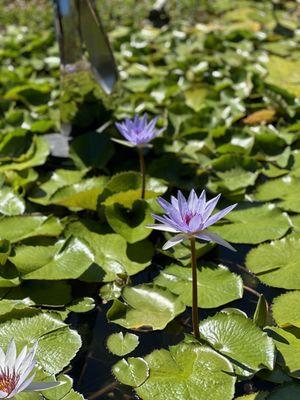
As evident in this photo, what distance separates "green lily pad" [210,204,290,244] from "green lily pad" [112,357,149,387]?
1.82 ft

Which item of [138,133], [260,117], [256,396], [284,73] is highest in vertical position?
[138,133]

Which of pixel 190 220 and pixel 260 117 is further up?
pixel 190 220

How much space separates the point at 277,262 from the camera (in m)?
1.53

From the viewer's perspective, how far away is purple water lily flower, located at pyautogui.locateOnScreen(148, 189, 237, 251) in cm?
106

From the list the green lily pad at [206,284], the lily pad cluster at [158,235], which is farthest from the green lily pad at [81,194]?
the green lily pad at [206,284]

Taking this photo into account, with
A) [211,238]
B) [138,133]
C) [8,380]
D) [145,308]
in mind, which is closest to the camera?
[8,380]

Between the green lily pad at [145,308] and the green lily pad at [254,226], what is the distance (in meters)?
0.34

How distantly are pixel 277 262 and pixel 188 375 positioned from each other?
0.50m

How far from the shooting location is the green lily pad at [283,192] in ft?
5.89

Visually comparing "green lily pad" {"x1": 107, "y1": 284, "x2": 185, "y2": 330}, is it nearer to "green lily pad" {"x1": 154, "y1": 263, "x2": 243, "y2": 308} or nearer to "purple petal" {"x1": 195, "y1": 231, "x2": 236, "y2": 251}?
"green lily pad" {"x1": 154, "y1": 263, "x2": 243, "y2": 308}

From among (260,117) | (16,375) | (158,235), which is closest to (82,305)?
(158,235)

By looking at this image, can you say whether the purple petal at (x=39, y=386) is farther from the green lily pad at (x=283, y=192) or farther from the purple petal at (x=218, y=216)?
the green lily pad at (x=283, y=192)

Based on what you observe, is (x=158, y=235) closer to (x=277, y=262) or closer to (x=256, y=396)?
(x=277, y=262)

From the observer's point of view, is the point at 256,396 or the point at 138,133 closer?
the point at 256,396
